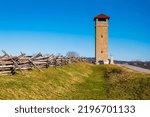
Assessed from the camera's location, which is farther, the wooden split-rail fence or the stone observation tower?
the stone observation tower

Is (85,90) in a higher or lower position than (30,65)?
lower

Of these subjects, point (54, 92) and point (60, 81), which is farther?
point (60, 81)

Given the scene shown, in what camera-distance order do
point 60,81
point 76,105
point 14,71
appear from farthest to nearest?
point 60,81 → point 14,71 → point 76,105

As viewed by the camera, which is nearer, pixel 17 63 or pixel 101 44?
pixel 17 63

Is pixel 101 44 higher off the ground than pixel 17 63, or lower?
higher

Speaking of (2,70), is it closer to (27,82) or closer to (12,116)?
(27,82)

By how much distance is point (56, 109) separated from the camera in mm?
8586

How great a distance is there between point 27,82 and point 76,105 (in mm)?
5859

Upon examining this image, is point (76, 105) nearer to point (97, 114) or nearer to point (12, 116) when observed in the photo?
point (97, 114)

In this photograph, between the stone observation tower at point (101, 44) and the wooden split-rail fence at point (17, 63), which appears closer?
the wooden split-rail fence at point (17, 63)

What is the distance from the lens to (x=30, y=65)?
1867 centimetres

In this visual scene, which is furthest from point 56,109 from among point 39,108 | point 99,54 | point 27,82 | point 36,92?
point 99,54

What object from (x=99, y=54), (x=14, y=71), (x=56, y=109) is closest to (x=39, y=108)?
(x=56, y=109)

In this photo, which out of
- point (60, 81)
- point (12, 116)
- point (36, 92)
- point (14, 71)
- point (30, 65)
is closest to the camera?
point (12, 116)
